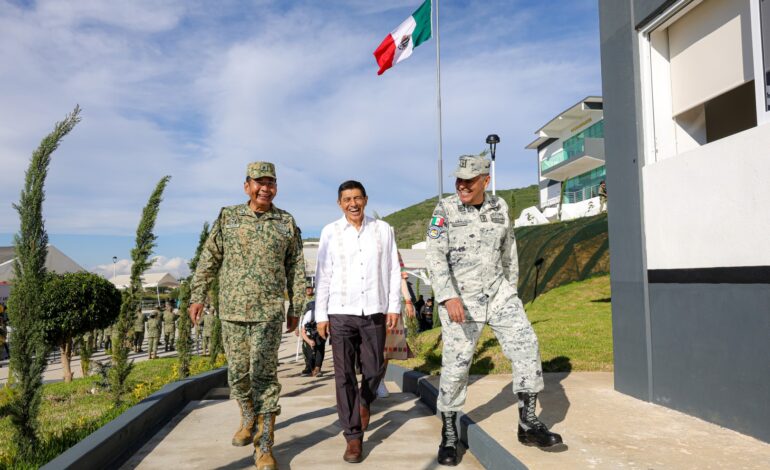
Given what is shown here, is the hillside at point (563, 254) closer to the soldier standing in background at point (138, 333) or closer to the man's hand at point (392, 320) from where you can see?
the man's hand at point (392, 320)

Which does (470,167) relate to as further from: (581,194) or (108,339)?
(581,194)

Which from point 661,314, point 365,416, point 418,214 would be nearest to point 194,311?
point 365,416

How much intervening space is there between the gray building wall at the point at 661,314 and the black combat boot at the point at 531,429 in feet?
5.16

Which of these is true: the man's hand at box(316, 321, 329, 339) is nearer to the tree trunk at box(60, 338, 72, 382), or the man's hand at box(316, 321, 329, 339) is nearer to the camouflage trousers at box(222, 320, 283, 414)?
the camouflage trousers at box(222, 320, 283, 414)

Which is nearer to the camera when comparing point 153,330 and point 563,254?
point 563,254

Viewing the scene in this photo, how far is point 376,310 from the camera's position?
4.63m

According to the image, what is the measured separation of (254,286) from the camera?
171 inches

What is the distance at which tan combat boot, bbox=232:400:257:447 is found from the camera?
4.59 meters

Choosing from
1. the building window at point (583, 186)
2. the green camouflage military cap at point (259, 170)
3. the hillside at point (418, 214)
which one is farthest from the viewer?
the hillside at point (418, 214)

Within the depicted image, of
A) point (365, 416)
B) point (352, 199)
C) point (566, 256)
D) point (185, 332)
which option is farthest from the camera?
point (566, 256)

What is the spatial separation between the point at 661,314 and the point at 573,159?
37.6m

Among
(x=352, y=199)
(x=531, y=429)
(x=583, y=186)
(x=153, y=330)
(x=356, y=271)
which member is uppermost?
(x=583, y=186)

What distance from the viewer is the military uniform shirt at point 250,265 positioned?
4.32m

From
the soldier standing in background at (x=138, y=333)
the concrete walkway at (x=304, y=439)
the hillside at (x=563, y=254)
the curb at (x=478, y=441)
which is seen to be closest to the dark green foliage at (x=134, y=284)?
the concrete walkway at (x=304, y=439)
